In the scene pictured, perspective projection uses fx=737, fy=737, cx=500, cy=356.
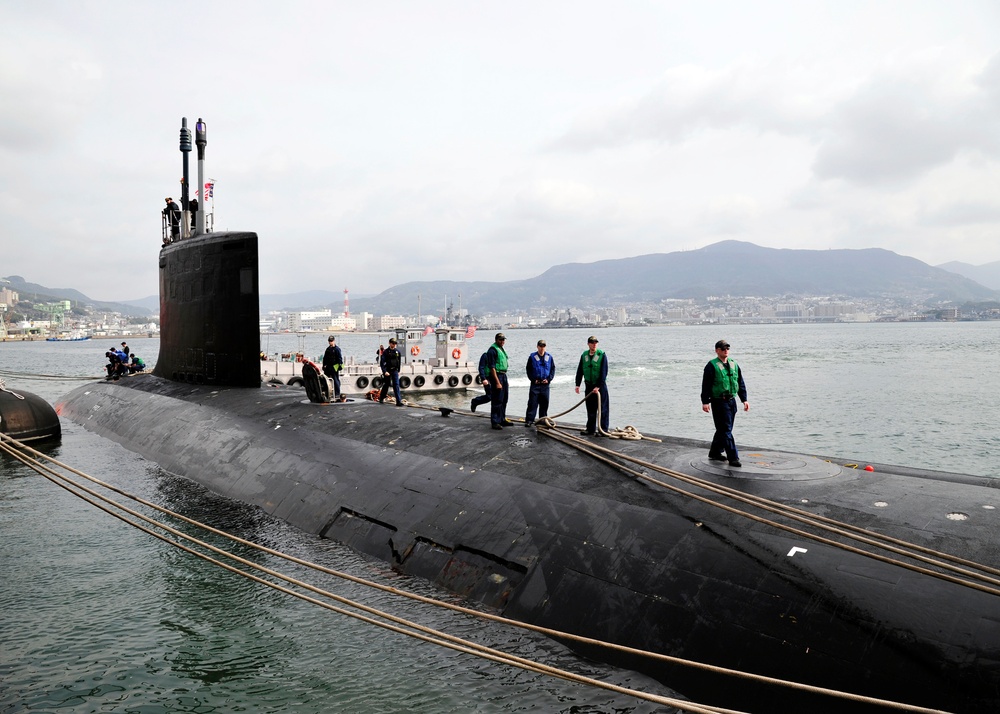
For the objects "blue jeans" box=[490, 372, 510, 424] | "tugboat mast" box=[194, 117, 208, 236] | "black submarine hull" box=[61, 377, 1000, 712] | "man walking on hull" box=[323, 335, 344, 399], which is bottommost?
"black submarine hull" box=[61, 377, 1000, 712]

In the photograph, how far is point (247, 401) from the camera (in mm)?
14453

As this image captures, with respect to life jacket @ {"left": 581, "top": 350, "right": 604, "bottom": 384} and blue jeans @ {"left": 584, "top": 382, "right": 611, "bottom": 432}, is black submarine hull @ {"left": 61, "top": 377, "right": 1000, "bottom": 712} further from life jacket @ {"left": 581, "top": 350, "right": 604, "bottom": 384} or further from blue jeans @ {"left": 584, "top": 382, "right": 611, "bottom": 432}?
life jacket @ {"left": 581, "top": 350, "right": 604, "bottom": 384}

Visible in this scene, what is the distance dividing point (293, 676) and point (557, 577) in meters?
2.48

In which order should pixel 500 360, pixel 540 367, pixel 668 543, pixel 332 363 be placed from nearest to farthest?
pixel 668 543 < pixel 540 367 < pixel 500 360 < pixel 332 363

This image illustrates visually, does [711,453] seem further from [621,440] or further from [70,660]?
[70,660]

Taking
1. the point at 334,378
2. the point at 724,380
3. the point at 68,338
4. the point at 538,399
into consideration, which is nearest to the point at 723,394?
the point at 724,380

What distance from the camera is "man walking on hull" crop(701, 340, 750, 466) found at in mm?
7609

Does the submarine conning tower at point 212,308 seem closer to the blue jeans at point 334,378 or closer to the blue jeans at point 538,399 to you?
the blue jeans at point 334,378

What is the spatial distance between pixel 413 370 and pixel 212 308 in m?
24.0

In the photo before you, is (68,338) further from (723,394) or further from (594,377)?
(723,394)

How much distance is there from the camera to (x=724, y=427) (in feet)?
24.8

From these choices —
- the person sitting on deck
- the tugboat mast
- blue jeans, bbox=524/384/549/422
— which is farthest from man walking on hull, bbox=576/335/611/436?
the person sitting on deck

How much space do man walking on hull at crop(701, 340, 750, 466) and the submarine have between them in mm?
308

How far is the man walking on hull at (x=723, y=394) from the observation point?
7.61 m
